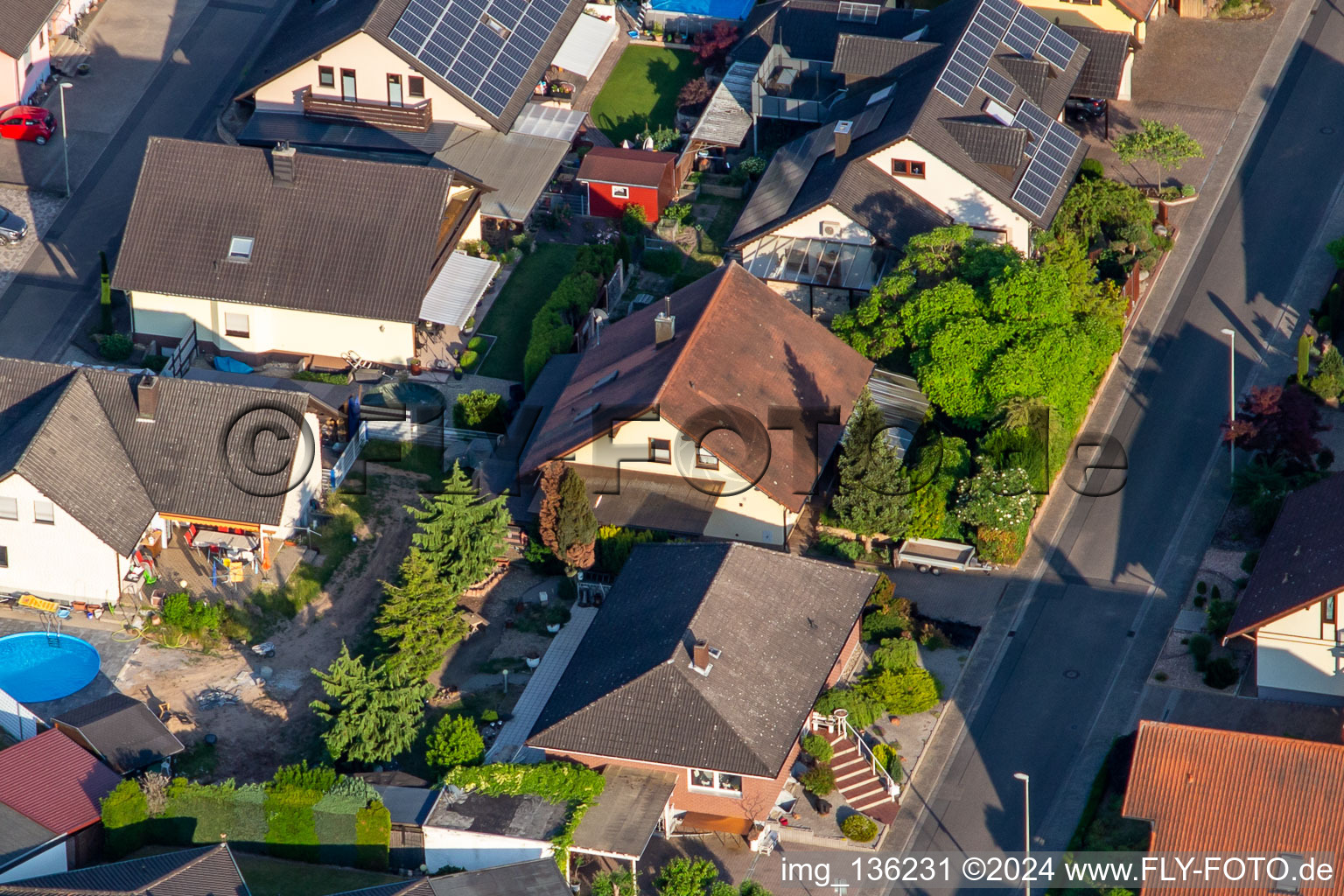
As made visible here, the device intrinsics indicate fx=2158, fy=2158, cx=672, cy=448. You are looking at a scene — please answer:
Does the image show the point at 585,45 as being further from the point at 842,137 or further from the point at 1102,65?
the point at 1102,65

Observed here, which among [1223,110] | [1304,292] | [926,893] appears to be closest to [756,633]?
[926,893]

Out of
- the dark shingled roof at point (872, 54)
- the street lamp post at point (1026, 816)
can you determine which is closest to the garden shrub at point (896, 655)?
the street lamp post at point (1026, 816)

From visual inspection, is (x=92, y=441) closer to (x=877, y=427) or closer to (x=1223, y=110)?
(x=877, y=427)

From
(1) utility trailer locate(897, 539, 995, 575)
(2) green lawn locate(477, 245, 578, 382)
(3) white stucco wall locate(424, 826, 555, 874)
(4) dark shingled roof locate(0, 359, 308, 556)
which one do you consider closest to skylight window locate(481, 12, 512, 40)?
(2) green lawn locate(477, 245, 578, 382)

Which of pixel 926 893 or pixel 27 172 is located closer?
pixel 926 893

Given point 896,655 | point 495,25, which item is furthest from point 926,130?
point 896,655

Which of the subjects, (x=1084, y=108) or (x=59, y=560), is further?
(x=1084, y=108)
